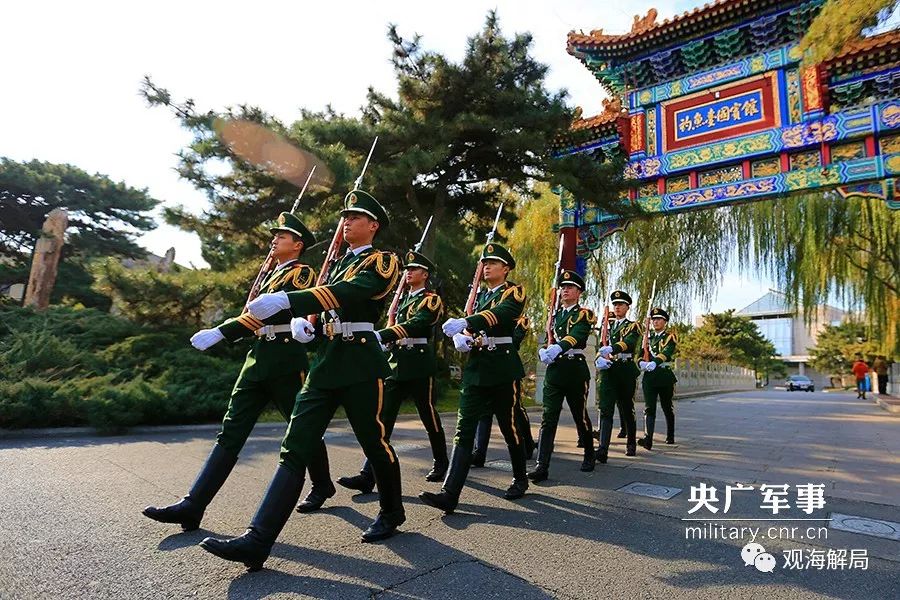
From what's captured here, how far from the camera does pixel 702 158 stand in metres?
10.1

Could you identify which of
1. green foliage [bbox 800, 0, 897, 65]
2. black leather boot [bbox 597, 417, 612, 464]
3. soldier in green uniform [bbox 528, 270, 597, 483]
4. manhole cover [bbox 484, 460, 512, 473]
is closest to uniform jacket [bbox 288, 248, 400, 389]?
soldier in green uniform [bbox 528, 270, 597, 483]

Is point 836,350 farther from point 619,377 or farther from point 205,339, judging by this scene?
point 205,339

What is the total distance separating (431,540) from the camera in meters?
2.94

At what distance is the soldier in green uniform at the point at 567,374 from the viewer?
15.0 feet

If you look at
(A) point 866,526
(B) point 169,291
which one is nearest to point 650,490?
(A) point 866,526

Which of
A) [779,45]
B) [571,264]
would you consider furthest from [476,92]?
[779,45]

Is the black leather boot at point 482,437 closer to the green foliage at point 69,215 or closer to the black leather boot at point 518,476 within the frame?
the black leather boot at point 518,476

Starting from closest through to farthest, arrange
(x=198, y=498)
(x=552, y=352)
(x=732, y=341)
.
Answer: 1. (x=198, y=498)
2. (x=552, y=352)
3. (x=732, y=341)

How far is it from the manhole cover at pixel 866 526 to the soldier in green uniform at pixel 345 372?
276 cm

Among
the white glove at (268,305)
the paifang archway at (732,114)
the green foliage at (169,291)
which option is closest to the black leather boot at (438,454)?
the white glove at (268,305)

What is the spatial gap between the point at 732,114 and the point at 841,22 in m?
5.50

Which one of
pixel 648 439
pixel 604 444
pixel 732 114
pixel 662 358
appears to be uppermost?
pixel 732 114

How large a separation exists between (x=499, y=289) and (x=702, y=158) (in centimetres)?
785

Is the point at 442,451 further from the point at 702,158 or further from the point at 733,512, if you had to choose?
the point at 702,158
